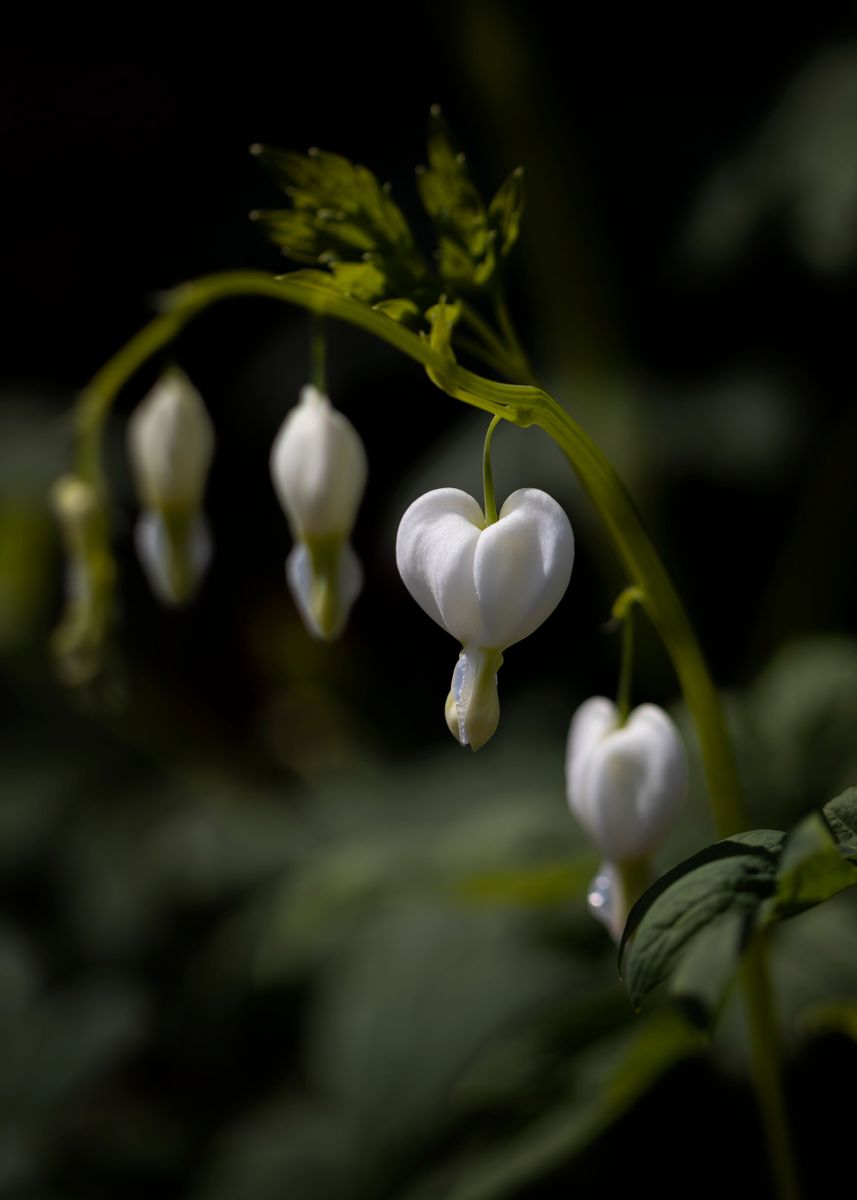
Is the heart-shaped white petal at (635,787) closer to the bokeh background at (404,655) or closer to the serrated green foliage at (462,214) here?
the bokeh background at (404,655)

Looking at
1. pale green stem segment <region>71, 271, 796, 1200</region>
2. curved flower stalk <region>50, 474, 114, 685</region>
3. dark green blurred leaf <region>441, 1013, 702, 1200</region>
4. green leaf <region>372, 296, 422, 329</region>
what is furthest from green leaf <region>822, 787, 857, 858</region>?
curved flower stalk <region>50, 474, 114, 685</region>

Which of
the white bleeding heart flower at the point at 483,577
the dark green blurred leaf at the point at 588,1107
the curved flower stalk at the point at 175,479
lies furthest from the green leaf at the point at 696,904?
the curved flower stalk at the point at 175,479

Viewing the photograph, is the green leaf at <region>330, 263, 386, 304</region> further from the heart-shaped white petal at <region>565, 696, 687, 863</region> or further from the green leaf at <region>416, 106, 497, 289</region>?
the heart-shaped white petal at <region>565, 696, 687, 863</region>

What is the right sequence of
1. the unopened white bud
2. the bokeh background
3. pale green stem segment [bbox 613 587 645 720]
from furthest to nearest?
the bokeh background
the unopened white bud
pale green stem segment [bbox 613 587 645 720]

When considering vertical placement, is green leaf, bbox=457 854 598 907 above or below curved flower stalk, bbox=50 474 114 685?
below

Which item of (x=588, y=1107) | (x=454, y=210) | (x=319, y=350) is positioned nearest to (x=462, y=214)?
(x=454, y=210)

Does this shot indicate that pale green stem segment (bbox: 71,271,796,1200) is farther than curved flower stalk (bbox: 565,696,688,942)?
No

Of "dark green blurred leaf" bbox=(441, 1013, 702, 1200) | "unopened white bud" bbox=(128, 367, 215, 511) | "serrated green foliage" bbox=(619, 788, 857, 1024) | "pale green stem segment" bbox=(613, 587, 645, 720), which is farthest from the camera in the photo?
"unopened white bud" bbox=(128, 367, 215, 511)

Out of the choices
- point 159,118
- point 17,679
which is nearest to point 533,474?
point 17,679
